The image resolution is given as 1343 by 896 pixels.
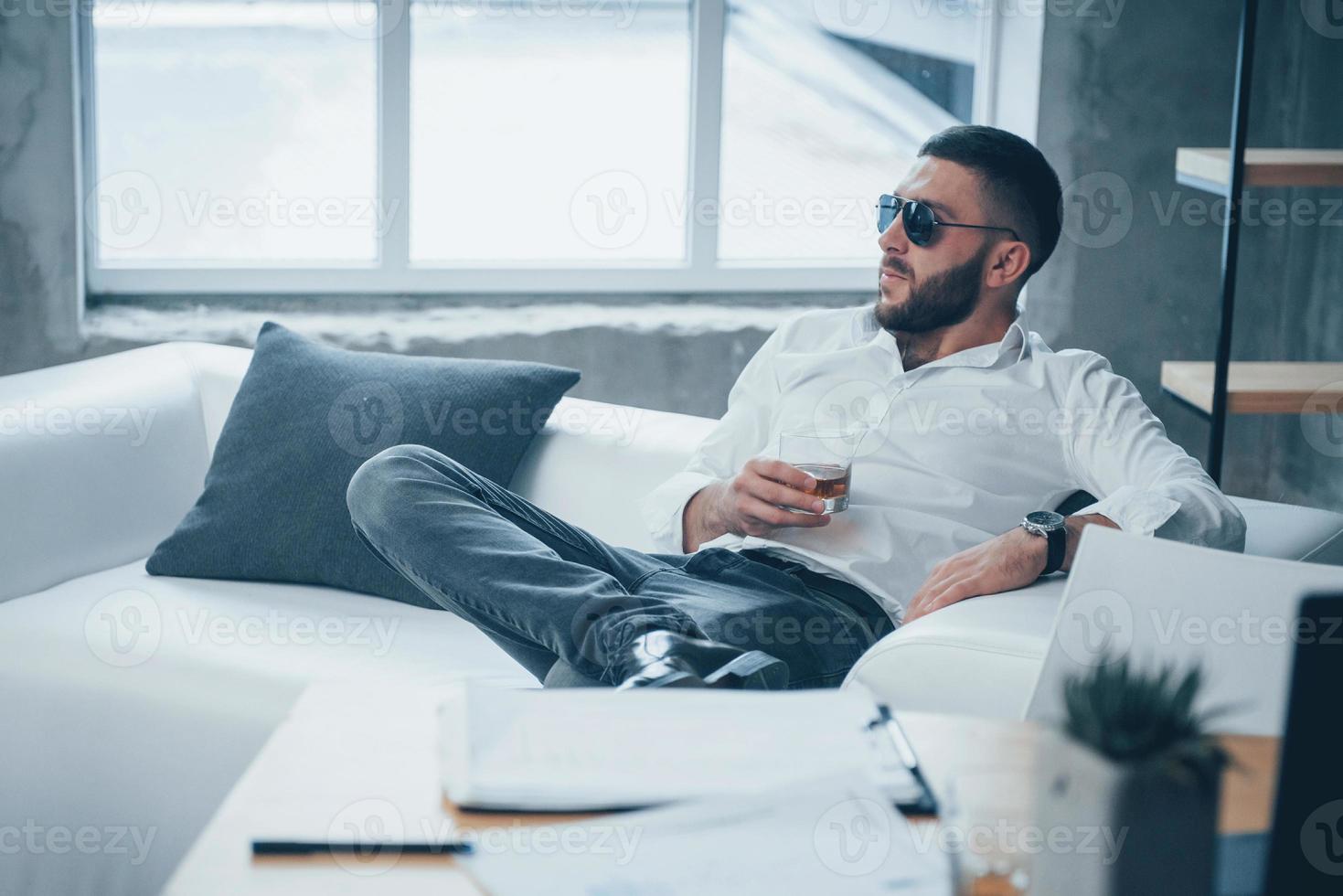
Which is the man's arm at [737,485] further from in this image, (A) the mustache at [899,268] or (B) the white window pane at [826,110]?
(B) the white window pane at [826,110]

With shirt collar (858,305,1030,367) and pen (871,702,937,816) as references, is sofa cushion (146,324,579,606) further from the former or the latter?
pen (871,702,937,816)

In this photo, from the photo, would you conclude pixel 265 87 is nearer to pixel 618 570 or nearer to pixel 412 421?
pixel 412 421

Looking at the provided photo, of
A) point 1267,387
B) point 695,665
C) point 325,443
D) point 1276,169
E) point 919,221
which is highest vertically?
point 1276,169

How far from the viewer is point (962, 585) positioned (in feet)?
5.38

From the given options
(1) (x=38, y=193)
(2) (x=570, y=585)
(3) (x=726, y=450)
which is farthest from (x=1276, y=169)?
(1) (x=38, y=193)

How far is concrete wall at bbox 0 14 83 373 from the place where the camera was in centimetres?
291

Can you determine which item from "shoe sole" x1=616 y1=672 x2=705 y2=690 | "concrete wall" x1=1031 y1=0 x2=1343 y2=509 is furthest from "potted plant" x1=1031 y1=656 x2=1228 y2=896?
"concrete wall" x1=1031 y1=0 x2=1343 y2=509

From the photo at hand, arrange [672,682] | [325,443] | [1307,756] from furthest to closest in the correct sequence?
Answer: 1. [325,443]
2. [672,682]
3. [1307,756]

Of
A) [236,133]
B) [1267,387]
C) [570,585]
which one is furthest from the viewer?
[236,133]

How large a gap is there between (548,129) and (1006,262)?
156cm

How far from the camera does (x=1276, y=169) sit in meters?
2.37

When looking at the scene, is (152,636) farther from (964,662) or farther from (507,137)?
(507,137)

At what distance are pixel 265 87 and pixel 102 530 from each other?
139 centimetres

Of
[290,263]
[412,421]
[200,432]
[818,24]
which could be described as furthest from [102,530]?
[818,24]
